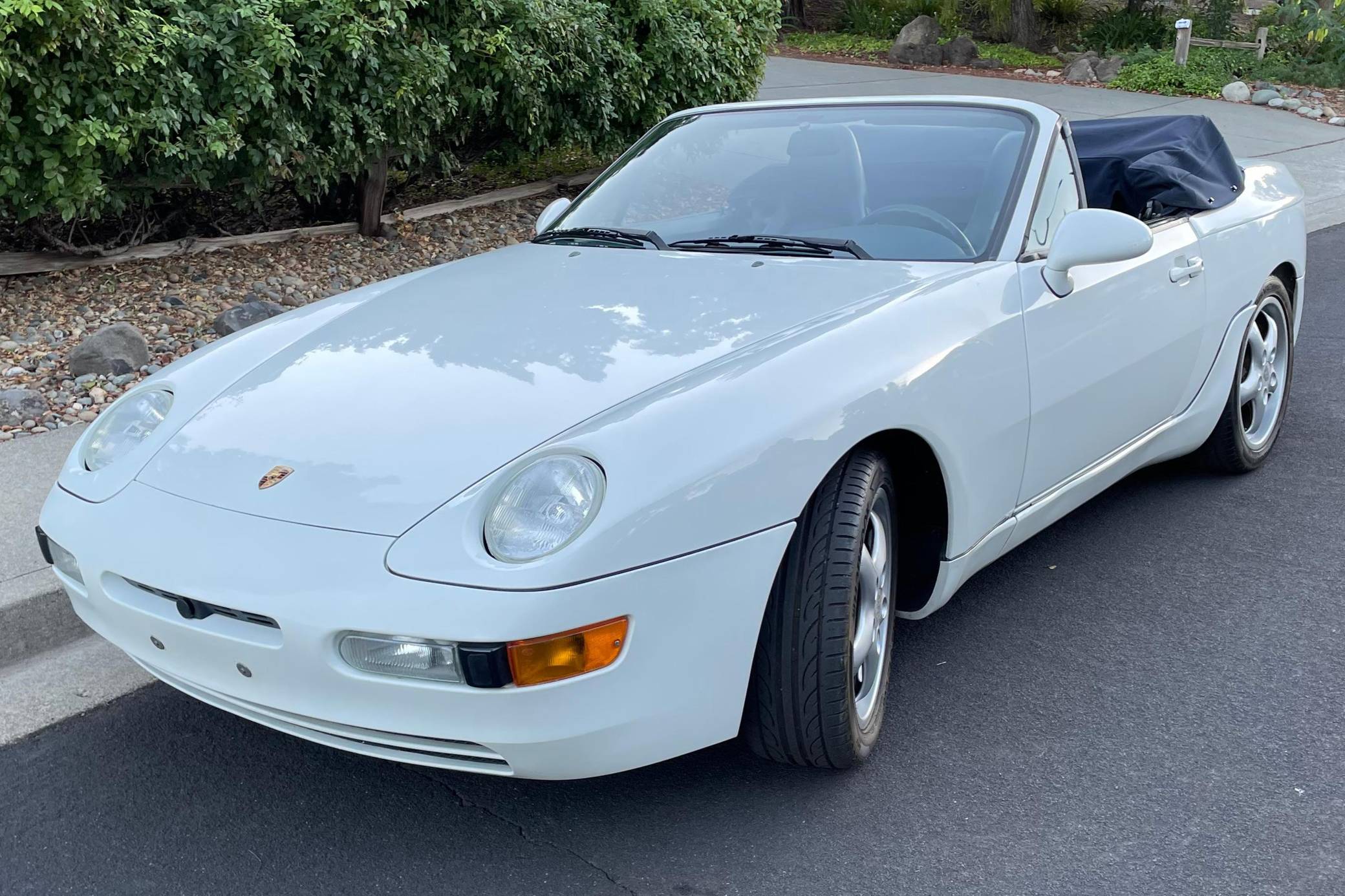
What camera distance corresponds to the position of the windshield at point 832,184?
135 inches

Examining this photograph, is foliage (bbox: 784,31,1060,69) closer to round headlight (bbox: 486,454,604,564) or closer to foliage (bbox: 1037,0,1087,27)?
foliage (bbox: 1037,0,1087,27)

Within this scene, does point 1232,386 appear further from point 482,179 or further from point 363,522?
point 482,179

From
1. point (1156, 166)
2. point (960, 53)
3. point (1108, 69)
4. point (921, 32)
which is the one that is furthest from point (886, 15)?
point (1156, 166)

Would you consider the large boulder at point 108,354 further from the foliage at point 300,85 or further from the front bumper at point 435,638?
the front bumper at point 435,638

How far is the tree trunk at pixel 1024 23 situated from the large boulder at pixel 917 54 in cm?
186

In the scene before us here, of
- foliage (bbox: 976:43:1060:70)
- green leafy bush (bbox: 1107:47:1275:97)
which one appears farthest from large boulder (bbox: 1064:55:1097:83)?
foliage (bbox: 976:43:1060:70)

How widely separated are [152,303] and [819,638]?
4.75 metres

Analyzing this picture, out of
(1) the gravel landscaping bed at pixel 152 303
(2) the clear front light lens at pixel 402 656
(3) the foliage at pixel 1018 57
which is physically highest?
(2) the clear front light lens at pixel 402 656

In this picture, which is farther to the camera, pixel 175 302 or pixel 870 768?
pixel 175 302

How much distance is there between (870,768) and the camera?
9.21 feet

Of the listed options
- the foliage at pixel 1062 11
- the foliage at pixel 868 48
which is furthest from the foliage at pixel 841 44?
the foliage at pixel 1062 11

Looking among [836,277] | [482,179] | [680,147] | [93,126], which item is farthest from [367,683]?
[482,179]

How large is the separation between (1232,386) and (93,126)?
4.46m

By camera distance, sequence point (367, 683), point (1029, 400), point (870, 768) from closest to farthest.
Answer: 1. point (367, 683)
2. point (870, 768)
3. point (1029, 400)
